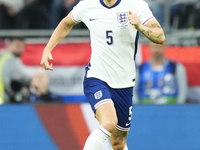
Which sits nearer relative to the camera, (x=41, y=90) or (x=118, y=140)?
(x=118, y=140)

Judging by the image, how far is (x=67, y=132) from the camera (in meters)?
5.46

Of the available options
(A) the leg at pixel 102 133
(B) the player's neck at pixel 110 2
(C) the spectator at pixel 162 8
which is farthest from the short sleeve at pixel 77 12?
(C) the spectator at pixel 162 8

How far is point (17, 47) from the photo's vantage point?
21.8 ft

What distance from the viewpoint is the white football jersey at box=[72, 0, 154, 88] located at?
14.3 ft

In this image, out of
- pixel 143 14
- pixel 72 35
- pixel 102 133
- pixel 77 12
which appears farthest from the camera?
pixel 72 35

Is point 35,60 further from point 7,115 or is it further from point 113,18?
point 113,18

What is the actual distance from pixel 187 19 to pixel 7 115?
3733 millimetres

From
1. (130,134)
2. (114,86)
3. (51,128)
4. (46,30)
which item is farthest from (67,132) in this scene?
(46,30)

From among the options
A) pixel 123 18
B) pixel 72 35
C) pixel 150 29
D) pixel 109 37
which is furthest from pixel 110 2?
pixel 72 35

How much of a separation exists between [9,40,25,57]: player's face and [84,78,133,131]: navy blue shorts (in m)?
2.39

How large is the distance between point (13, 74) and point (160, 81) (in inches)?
91.9

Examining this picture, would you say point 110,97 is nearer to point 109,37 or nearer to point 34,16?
point 109,37

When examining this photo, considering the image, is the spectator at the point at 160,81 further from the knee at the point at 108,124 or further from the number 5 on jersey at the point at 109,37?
the knee at the point at 108,124

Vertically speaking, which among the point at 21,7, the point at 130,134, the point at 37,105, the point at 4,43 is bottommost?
the point at 130,134
